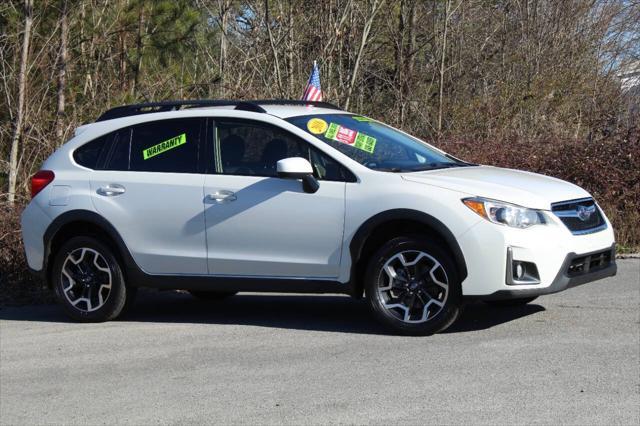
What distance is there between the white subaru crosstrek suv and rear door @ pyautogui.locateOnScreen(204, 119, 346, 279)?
0.01 meters

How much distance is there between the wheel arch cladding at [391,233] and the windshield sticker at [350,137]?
2.40ft

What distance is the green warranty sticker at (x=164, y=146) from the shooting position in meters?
9.07

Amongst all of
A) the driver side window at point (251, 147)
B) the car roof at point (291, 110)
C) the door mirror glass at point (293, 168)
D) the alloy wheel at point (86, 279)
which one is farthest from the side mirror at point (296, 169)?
the alloy wheel at point (86, 279)

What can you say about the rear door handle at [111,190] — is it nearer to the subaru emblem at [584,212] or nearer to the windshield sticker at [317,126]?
the windshield sticker at [317,126]

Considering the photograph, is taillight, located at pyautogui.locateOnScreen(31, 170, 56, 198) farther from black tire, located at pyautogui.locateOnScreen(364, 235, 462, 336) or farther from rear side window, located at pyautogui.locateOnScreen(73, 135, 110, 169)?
black tire, located at pyautogui.locateOnScreen(364, 235, 462, 336)

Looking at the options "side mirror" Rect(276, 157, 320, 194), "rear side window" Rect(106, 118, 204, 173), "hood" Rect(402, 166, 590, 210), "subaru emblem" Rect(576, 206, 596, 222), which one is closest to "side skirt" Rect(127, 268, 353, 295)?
"side mirror" Rect(276, 157, 320, 194)

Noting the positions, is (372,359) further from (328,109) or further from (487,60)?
(487,60)

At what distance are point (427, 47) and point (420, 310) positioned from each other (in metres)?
15.3

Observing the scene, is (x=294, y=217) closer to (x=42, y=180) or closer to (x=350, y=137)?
(x=350, y=137)

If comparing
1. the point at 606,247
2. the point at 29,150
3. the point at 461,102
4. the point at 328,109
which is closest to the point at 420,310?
the point at 606,247

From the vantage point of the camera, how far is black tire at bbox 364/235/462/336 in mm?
7887

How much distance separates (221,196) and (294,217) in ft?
2.17

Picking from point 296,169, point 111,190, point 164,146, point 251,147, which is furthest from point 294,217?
point 111,190

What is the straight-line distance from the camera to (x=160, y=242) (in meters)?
8.96
